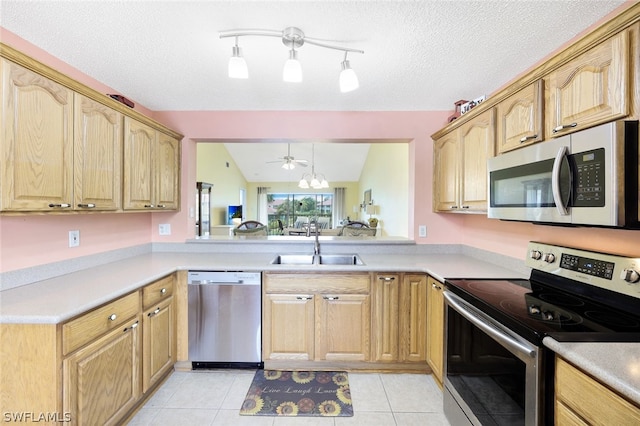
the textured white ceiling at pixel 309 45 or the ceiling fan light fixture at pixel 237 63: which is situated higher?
the textured white ceiling at pixel 309 45

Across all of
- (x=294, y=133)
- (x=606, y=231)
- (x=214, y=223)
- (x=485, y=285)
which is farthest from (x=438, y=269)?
(x=214, y=223)

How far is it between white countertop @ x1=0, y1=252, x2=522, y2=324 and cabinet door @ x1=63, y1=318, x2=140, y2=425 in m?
0.23

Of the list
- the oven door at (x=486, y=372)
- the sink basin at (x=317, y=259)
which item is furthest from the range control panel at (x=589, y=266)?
the sink basin at (x=317, y=259)

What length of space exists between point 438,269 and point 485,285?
0.47 meters

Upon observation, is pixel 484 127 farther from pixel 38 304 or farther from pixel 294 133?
pixel 38 304

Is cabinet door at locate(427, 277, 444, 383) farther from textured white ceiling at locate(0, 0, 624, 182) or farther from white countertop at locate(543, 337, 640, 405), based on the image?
textured white ceiling at locate(0, 0, 624, 182)

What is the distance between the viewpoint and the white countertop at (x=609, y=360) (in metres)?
0.77

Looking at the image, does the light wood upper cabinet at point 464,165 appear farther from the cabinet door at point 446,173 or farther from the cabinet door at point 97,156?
the cabinet door at point 97,156

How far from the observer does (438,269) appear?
2.11 meters

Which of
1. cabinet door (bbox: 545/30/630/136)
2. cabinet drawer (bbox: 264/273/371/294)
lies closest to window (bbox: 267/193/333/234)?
cabinet drawer (bbox: 264/273/371/294)

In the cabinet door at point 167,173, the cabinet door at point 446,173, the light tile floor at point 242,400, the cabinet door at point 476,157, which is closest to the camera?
the light tile floor at point 242,400

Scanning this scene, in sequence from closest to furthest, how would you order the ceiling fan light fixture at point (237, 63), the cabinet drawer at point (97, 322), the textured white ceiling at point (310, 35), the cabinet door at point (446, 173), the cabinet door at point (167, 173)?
the cabinet drawer at point (97, 322)
the textured white ceiling at point (310, 35)
the ceiling fan light fixture at point (237, 63)
the cabinet door at point (446, 173)
the cabinet door at point (167, 173)

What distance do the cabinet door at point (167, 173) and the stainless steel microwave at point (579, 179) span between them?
8.57 feet

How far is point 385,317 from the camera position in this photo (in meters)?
2.22
